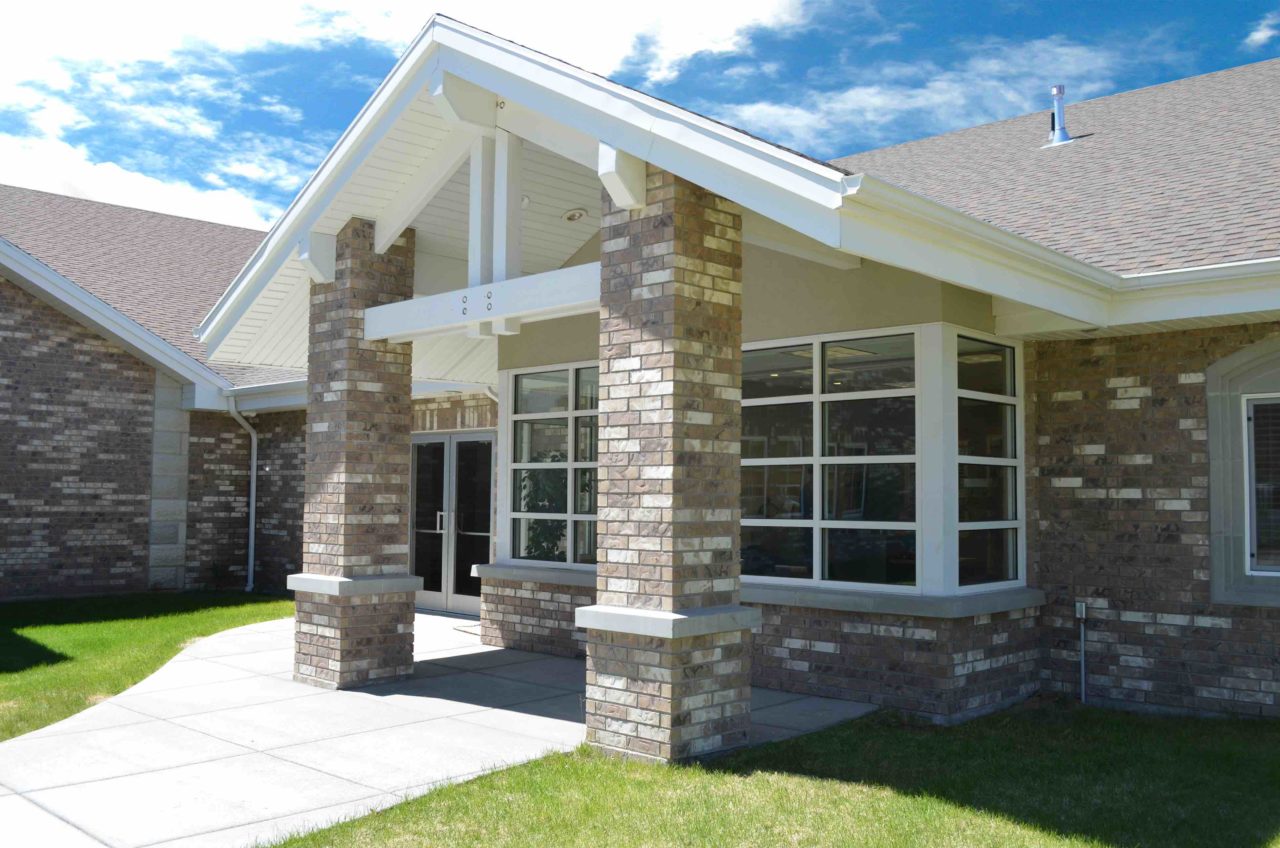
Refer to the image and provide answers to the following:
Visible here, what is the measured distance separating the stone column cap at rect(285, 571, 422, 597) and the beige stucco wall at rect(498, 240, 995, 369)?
11.9 feet

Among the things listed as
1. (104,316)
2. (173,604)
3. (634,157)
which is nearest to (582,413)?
(634,157)

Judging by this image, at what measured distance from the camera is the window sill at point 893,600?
26.3ft

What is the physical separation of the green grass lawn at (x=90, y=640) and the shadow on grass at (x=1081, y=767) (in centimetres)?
548

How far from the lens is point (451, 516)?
14859 millimetres

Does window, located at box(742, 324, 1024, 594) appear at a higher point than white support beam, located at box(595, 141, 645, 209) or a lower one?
lower

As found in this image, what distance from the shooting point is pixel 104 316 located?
16.5 meters

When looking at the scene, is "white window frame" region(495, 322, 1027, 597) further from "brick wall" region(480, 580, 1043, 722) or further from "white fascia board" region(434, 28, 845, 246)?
"white fascia board" region(434, 28, 845, 246)

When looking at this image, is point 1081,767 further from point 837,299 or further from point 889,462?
point 837,299

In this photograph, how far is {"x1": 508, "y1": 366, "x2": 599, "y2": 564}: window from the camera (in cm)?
1109

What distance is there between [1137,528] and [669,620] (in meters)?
4.23

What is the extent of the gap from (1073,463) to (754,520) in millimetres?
2612

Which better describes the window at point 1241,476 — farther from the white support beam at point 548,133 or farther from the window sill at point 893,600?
the white support beam at point 548,133

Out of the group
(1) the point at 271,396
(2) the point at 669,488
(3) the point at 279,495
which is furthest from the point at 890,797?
(3) the point at 279,495

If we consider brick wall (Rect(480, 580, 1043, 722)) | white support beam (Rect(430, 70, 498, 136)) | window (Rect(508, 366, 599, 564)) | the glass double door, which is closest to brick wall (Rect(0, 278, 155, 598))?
the glass double door
